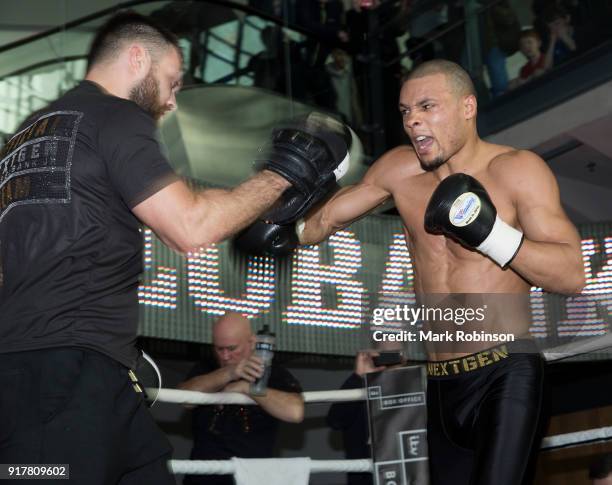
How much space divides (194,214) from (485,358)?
1107 mm

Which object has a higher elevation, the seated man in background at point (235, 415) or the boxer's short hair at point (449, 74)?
the boxer's short hair at point (449, 74)

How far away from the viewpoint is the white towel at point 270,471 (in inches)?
116

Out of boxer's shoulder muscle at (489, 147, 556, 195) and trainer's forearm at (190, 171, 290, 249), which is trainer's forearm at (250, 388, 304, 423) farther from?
trainer's forearm at (190, 171, 290, 249)

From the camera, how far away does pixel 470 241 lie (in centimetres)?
244

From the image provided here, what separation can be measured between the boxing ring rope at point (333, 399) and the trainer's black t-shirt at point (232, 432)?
35cm

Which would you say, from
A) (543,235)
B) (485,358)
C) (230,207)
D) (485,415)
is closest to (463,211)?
(543,235)

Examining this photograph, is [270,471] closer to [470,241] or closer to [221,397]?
[221,397]

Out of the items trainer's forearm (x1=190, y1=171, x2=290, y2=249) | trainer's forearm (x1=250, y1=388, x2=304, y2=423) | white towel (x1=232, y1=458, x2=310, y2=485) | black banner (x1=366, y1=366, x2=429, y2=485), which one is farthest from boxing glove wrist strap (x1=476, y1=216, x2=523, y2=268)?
trainer's forearm (x1=250, y1=388, x2=304, y2=423)

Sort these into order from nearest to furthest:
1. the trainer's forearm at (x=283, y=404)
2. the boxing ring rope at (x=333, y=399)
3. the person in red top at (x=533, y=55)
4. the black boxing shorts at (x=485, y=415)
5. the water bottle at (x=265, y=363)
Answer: the black boxing shorts at (x=485, y=415) → the boxing ring rope at (x=333, y=399) → the water bottle at (x=265, y=363) → the trainer's forearm at (x=283, y=404) → the person in red top at (x=533, y=55)

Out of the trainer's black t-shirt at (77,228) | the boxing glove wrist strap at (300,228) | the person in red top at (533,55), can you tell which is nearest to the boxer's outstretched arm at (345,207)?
the boxing glove wrist strap at (300,228)

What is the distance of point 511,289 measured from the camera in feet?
8.51

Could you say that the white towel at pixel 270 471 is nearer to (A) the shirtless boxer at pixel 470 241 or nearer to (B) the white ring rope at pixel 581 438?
(A) the shirtless boxer at pixel 470 241

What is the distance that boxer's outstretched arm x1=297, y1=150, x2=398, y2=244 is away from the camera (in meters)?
2.92

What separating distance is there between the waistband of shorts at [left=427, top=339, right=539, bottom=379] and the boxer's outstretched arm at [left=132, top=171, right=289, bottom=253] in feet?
3.11
